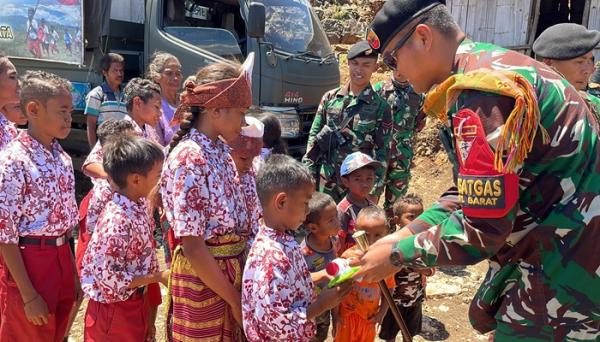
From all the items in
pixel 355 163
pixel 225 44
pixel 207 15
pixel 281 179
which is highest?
pixel 207 15

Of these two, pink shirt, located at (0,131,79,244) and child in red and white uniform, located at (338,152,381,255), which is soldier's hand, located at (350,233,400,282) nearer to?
child in red and white uniform, located at (338,152,381,255)

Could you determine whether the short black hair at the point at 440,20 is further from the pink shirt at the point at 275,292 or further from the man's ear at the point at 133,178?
the man's ear at the point at 133,178

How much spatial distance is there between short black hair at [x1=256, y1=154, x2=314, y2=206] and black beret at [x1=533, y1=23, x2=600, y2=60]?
2178 mm

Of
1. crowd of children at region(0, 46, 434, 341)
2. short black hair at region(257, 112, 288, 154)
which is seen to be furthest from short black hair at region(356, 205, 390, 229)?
short black hair at region(257, 112, 288, 154)

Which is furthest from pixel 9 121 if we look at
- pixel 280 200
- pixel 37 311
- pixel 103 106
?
pixel 280 200

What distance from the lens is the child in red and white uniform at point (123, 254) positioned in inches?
93.3

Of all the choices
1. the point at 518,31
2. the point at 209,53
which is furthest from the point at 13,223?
the point at 518,31

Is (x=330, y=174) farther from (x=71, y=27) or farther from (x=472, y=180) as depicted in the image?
(x=71, y=27)

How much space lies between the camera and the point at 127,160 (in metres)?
2.52

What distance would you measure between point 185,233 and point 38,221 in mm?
1100

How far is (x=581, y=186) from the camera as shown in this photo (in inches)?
63.7

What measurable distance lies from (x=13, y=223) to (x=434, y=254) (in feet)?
6.60

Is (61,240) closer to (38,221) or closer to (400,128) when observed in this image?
(38,221)

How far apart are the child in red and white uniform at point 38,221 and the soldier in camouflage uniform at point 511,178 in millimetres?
1761
